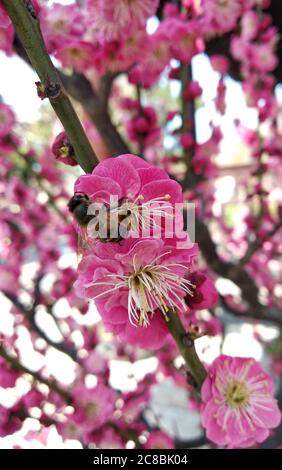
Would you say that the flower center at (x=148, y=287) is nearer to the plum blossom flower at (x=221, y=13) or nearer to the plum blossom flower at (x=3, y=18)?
the plum blossom flower at (x=3, y=18)

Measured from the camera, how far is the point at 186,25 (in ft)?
3.15

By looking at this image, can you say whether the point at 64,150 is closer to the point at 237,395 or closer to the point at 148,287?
the point at 148,287

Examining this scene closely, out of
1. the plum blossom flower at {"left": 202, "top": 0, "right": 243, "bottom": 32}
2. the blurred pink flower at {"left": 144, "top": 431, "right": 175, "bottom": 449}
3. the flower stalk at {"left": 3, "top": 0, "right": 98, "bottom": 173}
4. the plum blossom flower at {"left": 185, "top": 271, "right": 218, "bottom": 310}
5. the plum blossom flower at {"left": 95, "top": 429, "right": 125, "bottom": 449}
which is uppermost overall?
the plum blossom flower at {"left": 202, "top": 0, "right": 243, "bottom": 32}

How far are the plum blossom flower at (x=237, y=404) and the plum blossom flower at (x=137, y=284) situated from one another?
13cm

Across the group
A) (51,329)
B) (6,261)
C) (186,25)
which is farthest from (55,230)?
(51,329)

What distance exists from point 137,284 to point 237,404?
0.95 ft

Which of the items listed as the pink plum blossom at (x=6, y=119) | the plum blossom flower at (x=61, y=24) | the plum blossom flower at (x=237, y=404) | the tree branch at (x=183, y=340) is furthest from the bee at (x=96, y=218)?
the pink plum blossom at (x=6, y=119)

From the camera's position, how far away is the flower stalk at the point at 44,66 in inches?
14.9

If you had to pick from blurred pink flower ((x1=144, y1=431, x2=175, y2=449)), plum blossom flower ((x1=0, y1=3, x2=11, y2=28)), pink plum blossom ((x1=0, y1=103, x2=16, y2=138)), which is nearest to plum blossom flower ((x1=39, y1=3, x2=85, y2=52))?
pink plum blossom ((x1=0, y1=103, x2=16, y2=138))

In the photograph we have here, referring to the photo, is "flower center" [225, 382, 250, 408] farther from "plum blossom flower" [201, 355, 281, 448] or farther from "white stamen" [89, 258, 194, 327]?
"white stamen" [89, 258, 194, 327]

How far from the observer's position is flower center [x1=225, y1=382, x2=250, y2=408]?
60 cm

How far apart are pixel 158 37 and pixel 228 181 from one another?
1.63 metres

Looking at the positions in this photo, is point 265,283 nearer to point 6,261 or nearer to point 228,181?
point 228,181
